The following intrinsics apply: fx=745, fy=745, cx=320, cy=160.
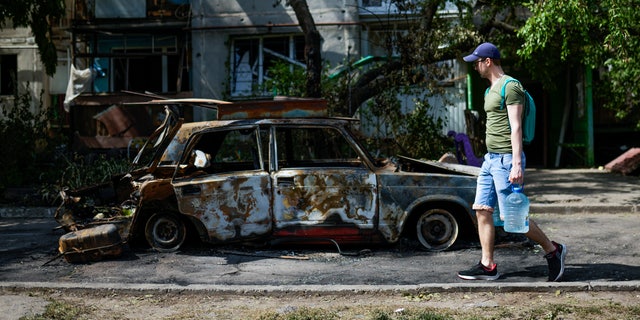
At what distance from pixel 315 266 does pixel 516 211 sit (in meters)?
2.14

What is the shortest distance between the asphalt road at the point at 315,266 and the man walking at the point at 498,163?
19cm

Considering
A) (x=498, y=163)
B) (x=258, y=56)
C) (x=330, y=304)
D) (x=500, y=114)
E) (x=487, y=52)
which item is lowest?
(x=330, y=304)

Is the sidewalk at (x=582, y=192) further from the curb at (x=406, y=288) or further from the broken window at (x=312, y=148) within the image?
the curb at (x=406, y=288)

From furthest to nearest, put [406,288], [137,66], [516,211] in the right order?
1. [137,66]
2. [516,211]
3. [406,288]

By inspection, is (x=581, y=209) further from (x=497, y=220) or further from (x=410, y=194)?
(x=497, y=220)

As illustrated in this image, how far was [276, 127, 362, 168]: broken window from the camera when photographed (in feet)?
28.9

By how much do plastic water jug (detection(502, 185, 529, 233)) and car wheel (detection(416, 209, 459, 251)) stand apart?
1.75 meters

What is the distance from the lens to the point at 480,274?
6516mm

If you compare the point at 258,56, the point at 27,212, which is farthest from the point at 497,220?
the point at 258,56

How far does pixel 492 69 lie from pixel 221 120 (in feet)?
10.3

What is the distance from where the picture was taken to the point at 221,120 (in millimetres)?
8273

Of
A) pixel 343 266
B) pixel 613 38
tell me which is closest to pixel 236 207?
pixel 343 266

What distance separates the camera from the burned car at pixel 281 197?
25.9 feet

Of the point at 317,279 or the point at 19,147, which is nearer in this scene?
the point at 317,279
